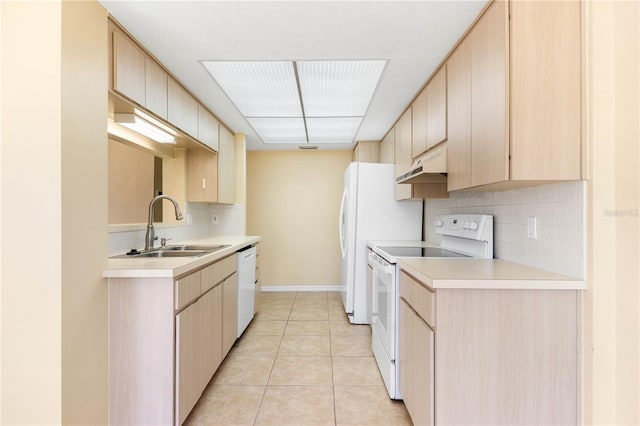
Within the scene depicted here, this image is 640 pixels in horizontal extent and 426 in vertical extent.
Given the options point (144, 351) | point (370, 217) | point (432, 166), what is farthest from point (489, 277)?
point (370, 217)

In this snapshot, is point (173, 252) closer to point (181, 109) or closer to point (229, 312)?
point (229, 312)

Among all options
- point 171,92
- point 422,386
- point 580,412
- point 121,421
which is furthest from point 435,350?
point 171,92

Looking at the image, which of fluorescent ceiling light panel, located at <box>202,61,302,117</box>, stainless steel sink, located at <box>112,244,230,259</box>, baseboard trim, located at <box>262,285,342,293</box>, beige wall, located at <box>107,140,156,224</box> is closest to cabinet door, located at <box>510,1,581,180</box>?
fluorescent ceiling light panel, located at <box>202,61,302,117</box>

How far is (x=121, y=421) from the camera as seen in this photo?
5.27ft

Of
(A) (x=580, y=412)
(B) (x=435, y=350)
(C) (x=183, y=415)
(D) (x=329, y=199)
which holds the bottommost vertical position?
(C) (x=183, y=415)

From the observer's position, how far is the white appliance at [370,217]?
3.50 metres

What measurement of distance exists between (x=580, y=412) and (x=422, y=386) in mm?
642

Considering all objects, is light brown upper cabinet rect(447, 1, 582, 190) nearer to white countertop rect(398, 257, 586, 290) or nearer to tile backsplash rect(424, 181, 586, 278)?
tile backsplash rect(424, 181, 586, 278)

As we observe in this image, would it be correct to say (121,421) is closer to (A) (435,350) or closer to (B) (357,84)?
(A) (435,350)

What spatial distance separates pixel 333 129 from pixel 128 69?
2.42 metres

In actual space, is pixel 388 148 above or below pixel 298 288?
above

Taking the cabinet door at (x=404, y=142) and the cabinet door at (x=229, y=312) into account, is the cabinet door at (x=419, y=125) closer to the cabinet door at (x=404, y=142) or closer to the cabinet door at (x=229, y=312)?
the cabinet door at (x=404, y=142)

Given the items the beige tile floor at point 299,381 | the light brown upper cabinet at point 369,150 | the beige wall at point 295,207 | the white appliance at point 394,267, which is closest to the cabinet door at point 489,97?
the white appliance at point 394,267

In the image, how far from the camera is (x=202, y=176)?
132 inches
